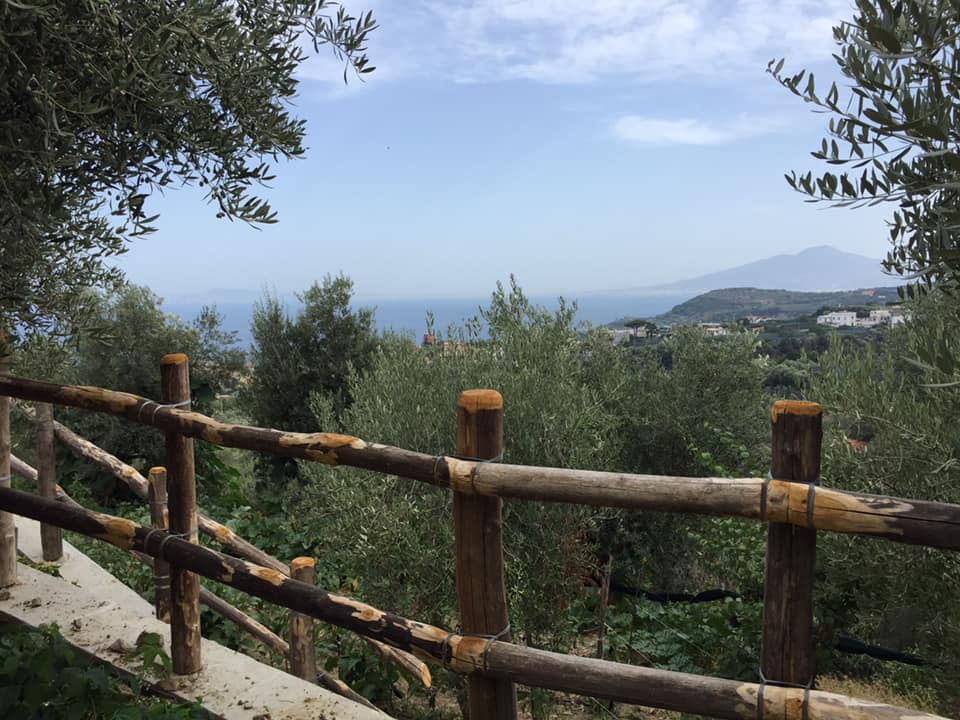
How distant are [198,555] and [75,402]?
1224 millimetres

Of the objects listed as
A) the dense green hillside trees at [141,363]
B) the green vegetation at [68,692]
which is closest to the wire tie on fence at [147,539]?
the green vegetation at [68,692]

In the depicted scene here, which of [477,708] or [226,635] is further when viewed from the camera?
[226,635]

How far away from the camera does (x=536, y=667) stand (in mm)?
2672

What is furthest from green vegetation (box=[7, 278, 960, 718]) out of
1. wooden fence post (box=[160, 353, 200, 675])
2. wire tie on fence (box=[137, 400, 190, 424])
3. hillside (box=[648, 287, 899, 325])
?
hillside (box=[648, 287, 899, 325])

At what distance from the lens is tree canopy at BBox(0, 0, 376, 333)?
283cm

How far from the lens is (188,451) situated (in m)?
3.91

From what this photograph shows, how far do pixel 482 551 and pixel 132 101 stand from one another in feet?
7.61

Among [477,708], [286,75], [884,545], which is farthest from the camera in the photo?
[884,545]

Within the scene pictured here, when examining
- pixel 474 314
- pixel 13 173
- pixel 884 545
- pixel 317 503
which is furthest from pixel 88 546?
pixel 884 545

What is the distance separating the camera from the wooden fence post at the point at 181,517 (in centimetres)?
392

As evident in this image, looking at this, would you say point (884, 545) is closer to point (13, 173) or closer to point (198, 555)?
point (198, 555)

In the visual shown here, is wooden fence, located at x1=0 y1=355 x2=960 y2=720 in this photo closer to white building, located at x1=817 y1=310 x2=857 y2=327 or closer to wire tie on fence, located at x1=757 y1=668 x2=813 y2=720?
wire tie on fence, located at x1=757 y1=668 x2=813 y2=720

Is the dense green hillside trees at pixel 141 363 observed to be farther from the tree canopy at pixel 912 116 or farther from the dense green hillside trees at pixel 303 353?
the tree canopy at pixel 912 116

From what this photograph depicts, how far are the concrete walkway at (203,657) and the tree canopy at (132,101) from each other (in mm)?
1932
